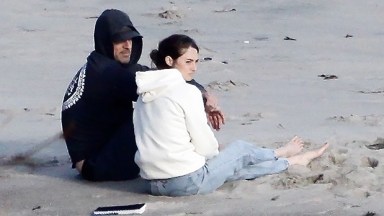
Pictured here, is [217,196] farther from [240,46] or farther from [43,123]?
[240,46]

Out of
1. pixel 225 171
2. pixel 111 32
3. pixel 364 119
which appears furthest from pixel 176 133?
pixel 364 119

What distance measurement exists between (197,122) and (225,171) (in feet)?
1.34

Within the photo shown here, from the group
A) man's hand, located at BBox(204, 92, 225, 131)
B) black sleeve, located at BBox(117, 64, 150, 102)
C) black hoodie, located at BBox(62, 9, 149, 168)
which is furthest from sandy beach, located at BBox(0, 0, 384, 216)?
black sleeve, located at BBox(117, 64, 150, 102)

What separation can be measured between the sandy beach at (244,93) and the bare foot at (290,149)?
142 mm

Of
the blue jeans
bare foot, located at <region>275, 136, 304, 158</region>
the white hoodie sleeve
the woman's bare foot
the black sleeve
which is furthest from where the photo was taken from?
bare foot, located at <region>275, 136, 304, 158</region>

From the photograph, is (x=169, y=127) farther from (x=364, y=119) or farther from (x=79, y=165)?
(x=364, y=119)

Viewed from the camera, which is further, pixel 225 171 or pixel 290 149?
pixel 290 149

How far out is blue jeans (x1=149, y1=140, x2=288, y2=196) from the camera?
542 centimetres

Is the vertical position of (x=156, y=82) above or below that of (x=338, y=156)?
above

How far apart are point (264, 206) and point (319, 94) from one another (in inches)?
132

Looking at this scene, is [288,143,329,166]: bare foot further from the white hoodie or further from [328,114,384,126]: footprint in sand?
[328,114,384,126]: footprint in sand

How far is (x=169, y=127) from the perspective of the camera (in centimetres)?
530

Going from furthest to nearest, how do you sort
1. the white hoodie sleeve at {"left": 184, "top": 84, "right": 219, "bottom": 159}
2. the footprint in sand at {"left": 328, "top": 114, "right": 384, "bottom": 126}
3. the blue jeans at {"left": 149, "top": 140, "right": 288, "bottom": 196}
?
the footprint in sand at {"left": 328, "top": 114, "right": 384, "bottom": 126} < the blue jeans at {"left": 149, "top": 140, "right": 288, "bottom": 196} < the white hoodie sleeve at {"left": 184, "top": 84, "right": 219, "bottom": 159}

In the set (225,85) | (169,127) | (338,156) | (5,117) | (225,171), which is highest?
(169,127)
